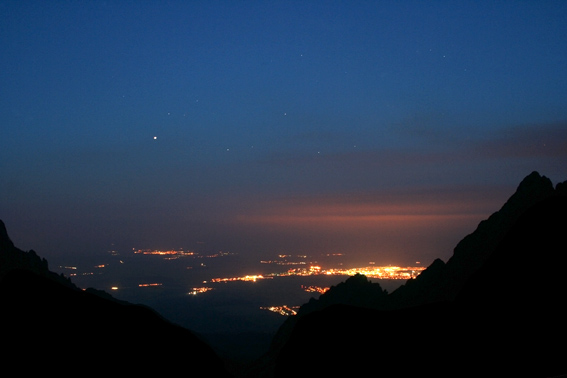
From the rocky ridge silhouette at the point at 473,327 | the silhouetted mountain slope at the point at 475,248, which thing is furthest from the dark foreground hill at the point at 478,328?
the silhouetted mountain slope at the point at 475,248

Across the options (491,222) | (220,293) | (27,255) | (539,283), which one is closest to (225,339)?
(27,255)

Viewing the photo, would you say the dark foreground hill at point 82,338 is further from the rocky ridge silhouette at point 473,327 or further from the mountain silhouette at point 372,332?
the rocky ridge silhouette at point 473,327

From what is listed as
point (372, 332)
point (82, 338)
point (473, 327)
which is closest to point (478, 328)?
point (473, 327)

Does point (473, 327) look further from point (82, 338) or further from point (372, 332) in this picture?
point (82, 338)

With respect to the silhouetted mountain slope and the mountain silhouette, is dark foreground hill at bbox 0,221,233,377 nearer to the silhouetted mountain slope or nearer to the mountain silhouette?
the mountain silhouette

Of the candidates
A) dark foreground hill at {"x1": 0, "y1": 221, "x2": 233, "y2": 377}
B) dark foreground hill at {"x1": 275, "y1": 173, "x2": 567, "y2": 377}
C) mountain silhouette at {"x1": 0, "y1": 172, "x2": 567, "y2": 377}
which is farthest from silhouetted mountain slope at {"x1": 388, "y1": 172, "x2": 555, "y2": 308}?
dark foreground hill at {"x1": 0, "y1": 221, "x2": 233, "y2": 377}

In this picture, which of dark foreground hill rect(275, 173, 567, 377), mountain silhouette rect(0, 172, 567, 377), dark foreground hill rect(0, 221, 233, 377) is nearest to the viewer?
dark foreground hill rect(0, 221, 233, 377)
